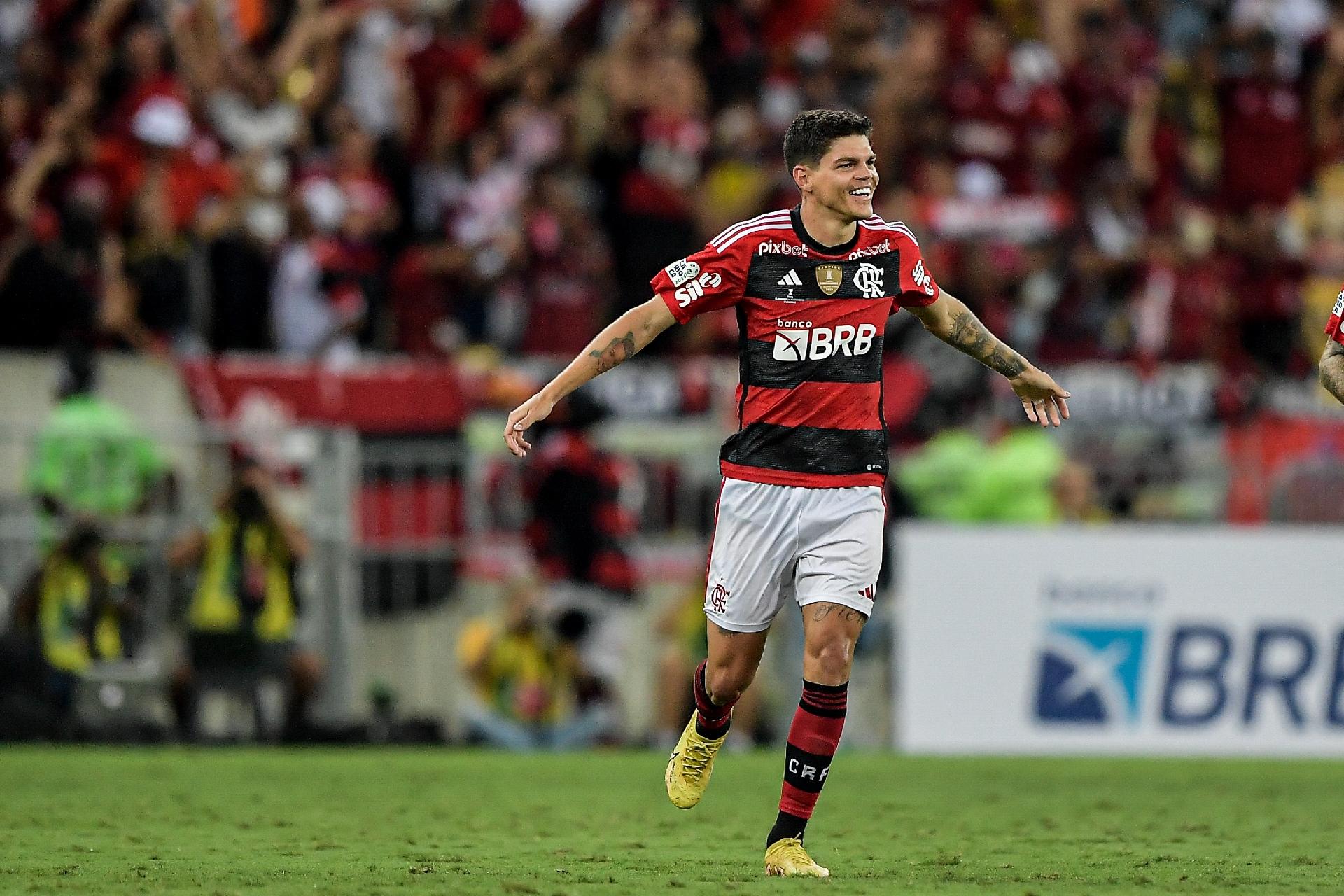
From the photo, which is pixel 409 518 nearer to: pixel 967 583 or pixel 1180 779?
pixel 967 583

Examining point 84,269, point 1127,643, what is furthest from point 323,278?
point 1127,643

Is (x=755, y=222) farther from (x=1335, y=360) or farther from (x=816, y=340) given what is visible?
(x=1335, y=360)

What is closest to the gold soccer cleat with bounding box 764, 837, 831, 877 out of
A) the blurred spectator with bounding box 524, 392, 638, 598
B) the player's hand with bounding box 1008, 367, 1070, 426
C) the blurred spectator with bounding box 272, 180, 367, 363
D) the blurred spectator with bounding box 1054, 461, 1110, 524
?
the player's hand with bounding box 1008, 367, 1070, 426

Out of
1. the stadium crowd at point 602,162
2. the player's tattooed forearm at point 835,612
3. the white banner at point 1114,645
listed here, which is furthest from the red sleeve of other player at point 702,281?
the stadium crowd at point 602,162

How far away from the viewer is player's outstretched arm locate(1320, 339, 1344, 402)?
8594 millimetres

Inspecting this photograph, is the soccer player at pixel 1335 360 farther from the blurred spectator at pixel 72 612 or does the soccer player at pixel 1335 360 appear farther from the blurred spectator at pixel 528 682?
the blurred spectator at pixel 72 612

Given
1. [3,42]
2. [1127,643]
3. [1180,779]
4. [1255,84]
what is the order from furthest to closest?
[1255,84] < [3,42] < [1127,643] < [1180,779]

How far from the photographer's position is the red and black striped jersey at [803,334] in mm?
7750

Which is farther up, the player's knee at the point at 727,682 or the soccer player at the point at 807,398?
the soccer player at the point at 807,398

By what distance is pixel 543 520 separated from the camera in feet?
47.8

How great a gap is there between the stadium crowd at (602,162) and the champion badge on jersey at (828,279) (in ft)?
28.1

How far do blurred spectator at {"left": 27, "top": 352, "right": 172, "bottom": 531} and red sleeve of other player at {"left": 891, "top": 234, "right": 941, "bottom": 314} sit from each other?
7.60m

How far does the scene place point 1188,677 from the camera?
14266mm

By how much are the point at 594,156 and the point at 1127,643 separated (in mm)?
6670
